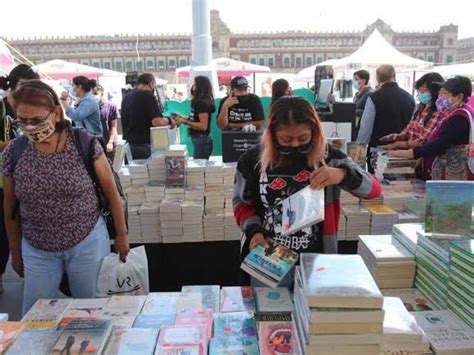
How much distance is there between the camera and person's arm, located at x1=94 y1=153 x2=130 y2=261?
1851 mm

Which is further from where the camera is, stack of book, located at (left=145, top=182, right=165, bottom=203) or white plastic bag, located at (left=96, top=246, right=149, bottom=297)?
stack of book, located at (left=145, top=182, right=165, bottom=203)

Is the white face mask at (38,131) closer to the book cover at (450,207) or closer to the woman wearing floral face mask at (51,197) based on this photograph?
the woman wearing floral face mask at (51,197)

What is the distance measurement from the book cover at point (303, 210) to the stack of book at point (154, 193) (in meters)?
1.86

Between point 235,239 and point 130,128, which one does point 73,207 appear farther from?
point 130,128

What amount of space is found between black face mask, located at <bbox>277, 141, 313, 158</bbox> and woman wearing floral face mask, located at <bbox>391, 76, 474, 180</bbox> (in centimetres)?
170

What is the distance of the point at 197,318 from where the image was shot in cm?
135

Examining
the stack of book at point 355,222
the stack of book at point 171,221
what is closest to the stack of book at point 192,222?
the stack of book at point 171,221

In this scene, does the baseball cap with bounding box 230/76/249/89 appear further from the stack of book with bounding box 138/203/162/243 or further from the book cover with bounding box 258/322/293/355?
the book cover with bounding box 258/322/293/355

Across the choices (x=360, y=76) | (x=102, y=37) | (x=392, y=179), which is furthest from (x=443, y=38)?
(x=392, y=179)

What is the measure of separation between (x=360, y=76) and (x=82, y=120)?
4166 millimetres

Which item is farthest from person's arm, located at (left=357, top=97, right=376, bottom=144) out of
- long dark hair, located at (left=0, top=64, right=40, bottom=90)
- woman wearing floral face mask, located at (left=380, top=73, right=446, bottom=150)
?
long dark hair, located at (left=0, top=64, right=40, bottom=90)

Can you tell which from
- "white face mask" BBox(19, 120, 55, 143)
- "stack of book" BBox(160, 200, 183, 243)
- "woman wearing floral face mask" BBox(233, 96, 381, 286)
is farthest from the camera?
"stack of book" BBox(160, 200, 183, 243)

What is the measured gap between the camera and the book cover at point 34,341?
1.18 m

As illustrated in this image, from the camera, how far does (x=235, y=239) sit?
3.15m
